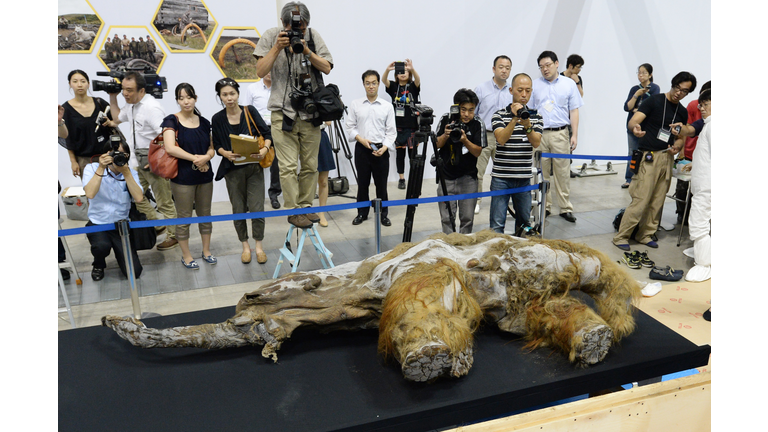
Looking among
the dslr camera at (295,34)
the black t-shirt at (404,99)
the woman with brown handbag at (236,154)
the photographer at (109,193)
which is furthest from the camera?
the black t-shirt at (404,99)

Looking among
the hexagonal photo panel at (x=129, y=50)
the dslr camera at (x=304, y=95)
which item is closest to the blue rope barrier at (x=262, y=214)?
the dslr camera at (x=304, y=95)

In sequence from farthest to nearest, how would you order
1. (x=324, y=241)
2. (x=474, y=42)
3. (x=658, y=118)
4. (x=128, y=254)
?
1. (x=474, y=42)
2. (x=324, y=241)
3. (x=658, y=118)
4. (x=128, y=254)

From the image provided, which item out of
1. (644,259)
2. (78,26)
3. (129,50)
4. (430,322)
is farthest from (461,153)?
(78,26)

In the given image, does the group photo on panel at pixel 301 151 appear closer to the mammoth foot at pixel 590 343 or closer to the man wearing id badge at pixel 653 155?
the man wearing id badge at pixel 653 155

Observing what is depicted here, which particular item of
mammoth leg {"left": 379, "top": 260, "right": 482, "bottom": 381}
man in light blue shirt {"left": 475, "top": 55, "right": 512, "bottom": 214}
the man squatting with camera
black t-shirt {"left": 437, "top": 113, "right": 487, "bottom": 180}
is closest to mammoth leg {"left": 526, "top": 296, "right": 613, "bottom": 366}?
mammoth leg {"left": 379, "top": 260, "right": 482, "bottom": 381}

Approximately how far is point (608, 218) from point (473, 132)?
2643mm

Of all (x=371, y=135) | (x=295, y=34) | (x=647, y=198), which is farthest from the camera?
(x=371, y=135)

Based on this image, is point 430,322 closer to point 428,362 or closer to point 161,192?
point 428,362

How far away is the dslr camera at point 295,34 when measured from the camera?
398cm

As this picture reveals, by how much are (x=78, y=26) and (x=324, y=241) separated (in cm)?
365

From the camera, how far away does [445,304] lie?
104 inches

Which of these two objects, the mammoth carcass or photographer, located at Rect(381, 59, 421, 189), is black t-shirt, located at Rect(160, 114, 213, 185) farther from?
photographer, located at Rect(381, 59, 421, 189)

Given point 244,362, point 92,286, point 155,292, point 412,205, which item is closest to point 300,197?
point 412,205

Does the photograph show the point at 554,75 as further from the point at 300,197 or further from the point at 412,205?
the point at 300,197
